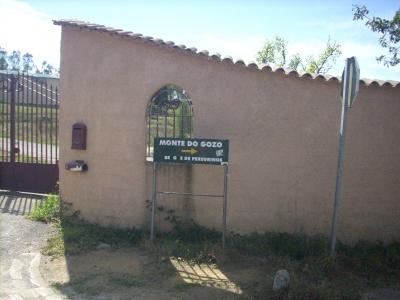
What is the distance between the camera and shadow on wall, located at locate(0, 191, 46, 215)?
819 centimetres

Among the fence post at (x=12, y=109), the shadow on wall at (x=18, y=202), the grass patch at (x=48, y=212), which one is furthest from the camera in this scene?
the fence post at (x=12, y=109)

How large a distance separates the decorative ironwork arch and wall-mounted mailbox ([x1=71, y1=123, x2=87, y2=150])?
1.12m

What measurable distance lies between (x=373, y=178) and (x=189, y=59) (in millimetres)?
3532

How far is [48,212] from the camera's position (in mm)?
7773

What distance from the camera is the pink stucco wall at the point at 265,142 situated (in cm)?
684

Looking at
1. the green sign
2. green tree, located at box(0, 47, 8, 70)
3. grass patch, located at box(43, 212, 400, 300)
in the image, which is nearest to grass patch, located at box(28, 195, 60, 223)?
grass patch, located at box(43, 212, 400, 300)

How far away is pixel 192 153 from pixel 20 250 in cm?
291

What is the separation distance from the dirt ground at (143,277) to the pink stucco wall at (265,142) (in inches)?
48.6

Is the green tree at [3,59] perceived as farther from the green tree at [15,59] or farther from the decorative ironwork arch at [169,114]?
the decorative ironwork arch at [169,114]

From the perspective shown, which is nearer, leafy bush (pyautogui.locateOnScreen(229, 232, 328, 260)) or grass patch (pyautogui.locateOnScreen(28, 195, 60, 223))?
leafy bush (pyautogui.locateOnScreen(229, 232, 328, 260))

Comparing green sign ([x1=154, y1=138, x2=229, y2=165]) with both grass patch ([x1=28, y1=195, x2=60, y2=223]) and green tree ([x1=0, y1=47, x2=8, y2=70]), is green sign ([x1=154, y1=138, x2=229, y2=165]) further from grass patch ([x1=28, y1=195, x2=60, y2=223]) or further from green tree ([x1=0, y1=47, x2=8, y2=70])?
green tree ([x1=0, y1=47, x2=8, y2=70])

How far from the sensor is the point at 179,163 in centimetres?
676

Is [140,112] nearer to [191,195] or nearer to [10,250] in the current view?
[191,195]

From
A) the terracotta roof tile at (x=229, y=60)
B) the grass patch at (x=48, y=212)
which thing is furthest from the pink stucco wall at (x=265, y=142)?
the grass patch at (x=48, y=212)
